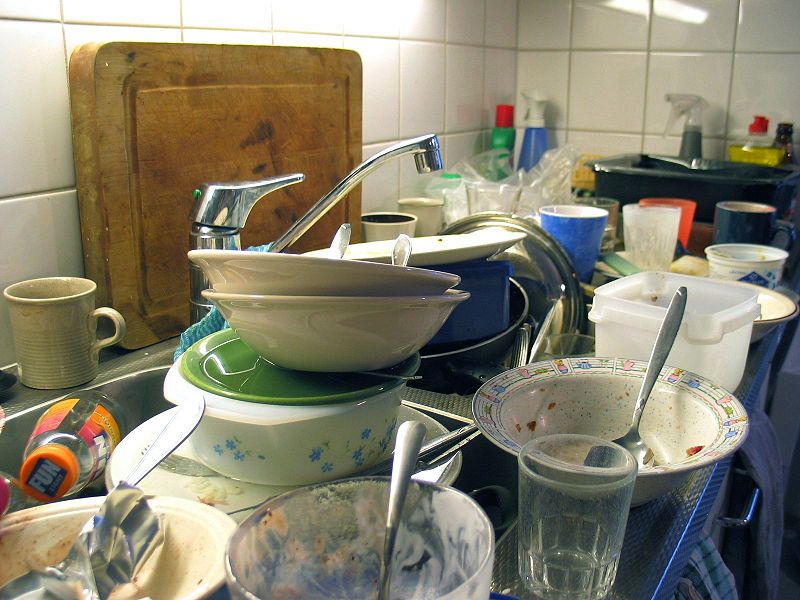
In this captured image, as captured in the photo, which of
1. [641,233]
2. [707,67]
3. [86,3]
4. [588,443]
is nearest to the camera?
[588,443]

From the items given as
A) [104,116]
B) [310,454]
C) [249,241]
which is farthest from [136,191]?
[310,454]

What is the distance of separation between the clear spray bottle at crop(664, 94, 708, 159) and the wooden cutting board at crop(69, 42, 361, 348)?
805mm

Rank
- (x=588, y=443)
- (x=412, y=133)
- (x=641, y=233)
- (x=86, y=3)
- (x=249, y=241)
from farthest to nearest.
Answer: (x=412, y=133), (x=641, y=233), (x=249, y=241), (x=86, y=3), (x=588, y=443)

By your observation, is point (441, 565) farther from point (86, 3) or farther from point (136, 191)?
point (86, 3)

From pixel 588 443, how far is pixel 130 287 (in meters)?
0.55

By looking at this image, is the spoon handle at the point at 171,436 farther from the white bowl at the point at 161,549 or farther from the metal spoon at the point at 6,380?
the metal spoon at the point at 6,380

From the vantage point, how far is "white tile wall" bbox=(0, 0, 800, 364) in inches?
32.2

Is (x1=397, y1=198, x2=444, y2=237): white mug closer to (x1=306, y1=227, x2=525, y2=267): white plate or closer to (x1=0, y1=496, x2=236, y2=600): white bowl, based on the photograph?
(x1=306, y1=227, x2=525, y2=267): white plate

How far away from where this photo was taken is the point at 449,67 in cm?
154

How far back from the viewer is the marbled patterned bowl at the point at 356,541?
405 millimetres

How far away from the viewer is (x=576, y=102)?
1764 millimetres

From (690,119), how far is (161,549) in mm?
1444

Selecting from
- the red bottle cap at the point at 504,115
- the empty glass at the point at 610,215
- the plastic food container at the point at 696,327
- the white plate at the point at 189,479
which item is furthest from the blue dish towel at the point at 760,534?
the red bottle cap at the point at 504,115

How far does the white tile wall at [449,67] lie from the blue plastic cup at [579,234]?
1.15 feet
